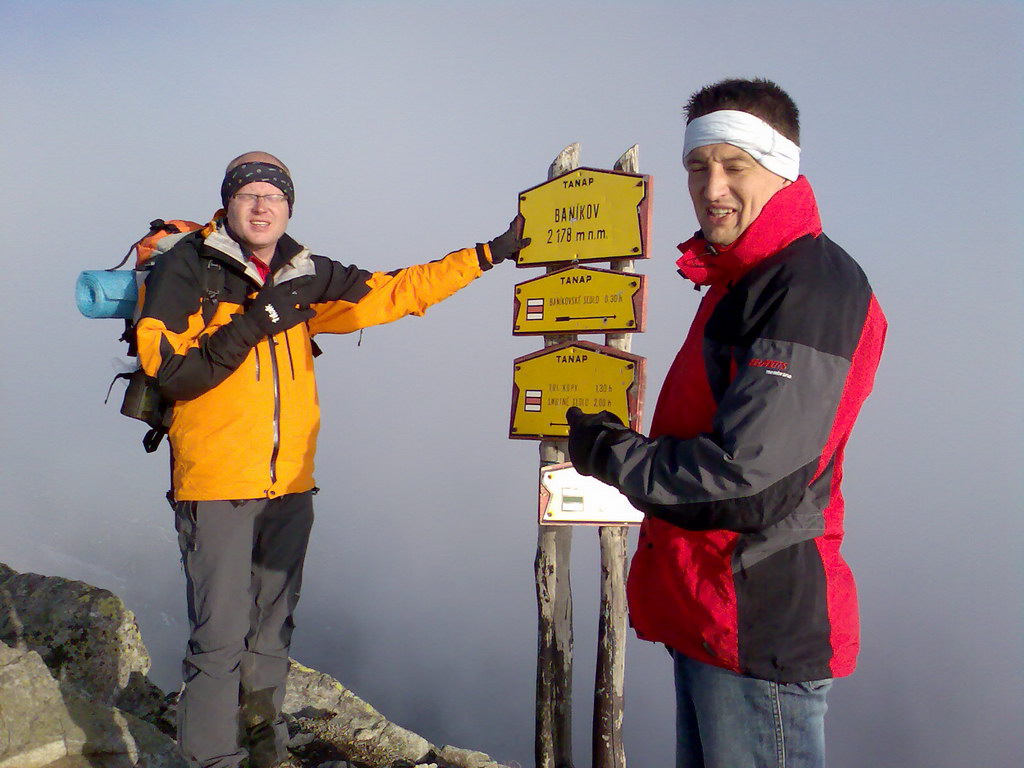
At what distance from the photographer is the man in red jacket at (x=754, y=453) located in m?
1.55

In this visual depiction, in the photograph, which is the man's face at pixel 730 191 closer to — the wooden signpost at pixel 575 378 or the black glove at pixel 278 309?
the black glove at pixel 278 309

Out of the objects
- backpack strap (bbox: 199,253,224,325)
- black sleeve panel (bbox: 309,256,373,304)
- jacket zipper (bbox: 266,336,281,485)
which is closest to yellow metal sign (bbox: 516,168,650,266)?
black sleeve panel (bbox: 309,256,373,304)

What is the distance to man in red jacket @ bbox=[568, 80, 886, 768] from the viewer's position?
1553 millimetres

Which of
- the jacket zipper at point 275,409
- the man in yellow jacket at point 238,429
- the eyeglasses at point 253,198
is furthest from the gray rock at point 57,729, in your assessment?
the eyeglasses at point 253,198

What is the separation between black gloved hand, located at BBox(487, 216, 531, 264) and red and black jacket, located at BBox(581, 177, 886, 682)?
303cm

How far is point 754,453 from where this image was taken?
1.52m

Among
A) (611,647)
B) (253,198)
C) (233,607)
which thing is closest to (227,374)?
(253,198)

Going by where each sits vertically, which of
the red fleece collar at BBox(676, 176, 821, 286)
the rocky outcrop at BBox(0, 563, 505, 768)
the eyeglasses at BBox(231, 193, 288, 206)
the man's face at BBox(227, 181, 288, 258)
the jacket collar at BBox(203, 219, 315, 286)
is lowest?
the rocky outcrop at BBox(0, 563, 505, 768)

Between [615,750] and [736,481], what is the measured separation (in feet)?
13.4

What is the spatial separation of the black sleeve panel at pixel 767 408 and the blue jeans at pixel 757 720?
0.43m

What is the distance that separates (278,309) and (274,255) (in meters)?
0.53

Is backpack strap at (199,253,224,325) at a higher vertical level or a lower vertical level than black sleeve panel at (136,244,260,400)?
higher

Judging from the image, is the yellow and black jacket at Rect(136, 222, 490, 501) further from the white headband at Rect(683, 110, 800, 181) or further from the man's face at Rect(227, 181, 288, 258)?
the white headband at Rect(683, 110, 800, 181)

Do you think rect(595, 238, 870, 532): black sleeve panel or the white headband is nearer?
rect(595, 238, 870, 532): black sleeve panel
